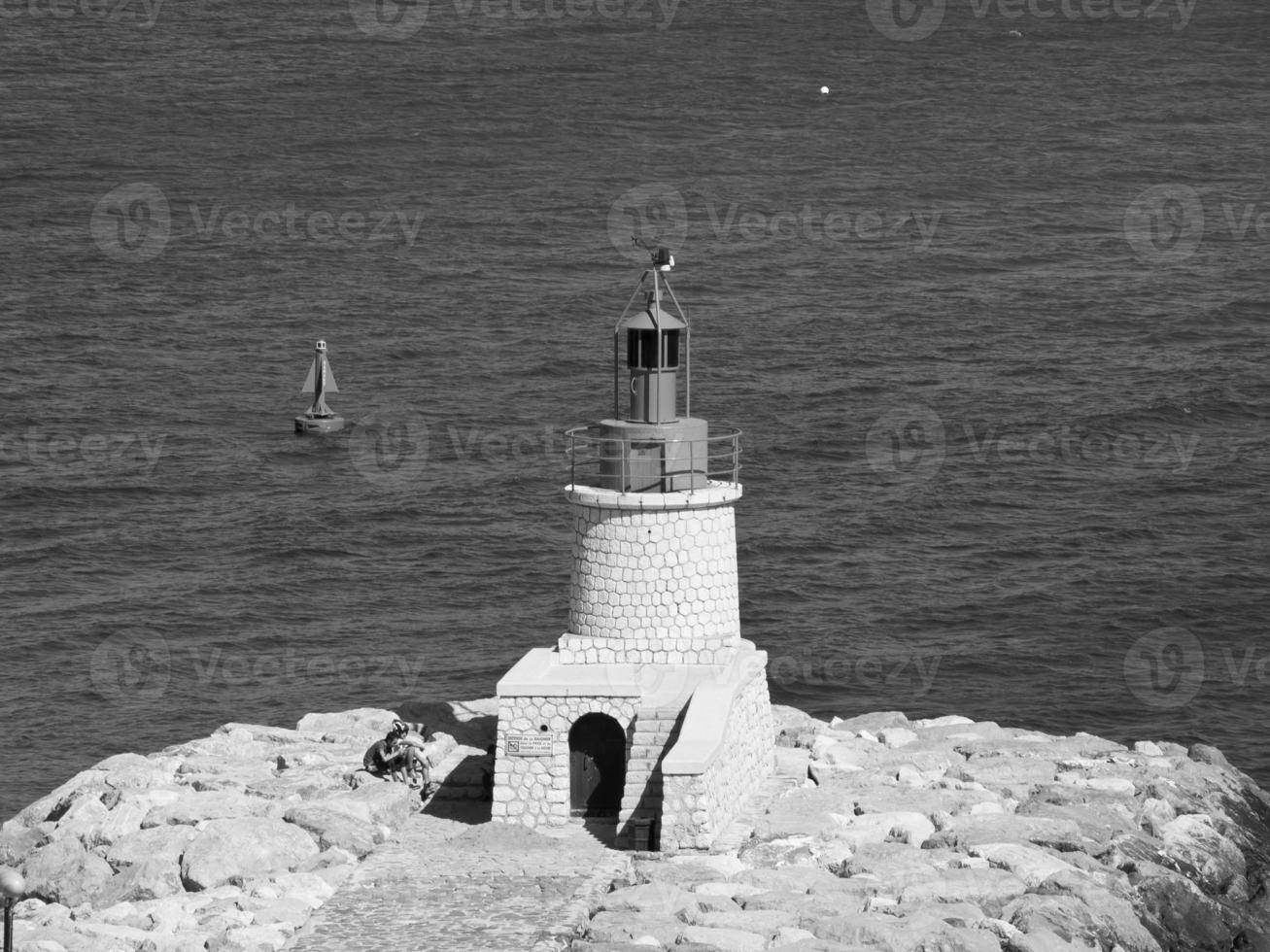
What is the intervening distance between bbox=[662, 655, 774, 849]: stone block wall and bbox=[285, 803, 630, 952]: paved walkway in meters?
0.99

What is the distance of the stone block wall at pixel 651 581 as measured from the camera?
36.5 m

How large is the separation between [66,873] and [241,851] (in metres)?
2.58

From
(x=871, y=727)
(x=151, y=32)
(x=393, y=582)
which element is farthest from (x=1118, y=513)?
(x=151, y=32)

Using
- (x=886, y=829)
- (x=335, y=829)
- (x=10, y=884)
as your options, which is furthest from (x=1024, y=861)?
(x=10, y=884)

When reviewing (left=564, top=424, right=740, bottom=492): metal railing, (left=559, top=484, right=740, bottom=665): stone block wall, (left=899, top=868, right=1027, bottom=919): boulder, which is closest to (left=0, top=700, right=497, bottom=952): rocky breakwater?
(left=559, top=484, right=740, bottom=665): stone block wall

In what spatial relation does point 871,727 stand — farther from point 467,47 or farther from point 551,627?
point 467,47

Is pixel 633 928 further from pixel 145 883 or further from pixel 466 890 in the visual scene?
pixel 145 883

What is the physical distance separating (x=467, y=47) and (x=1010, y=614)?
202ft

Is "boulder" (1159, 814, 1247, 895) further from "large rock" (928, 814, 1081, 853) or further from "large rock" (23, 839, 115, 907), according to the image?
"large rock" (23, 839, 115, 907)

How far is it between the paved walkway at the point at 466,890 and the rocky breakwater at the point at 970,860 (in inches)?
29.5

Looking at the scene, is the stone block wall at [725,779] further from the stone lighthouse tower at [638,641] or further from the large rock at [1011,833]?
Answer: the large rock at [1011,833]

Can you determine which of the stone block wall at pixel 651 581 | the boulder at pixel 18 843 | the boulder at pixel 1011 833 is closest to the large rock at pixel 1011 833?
the boulder at pixel 1011 833

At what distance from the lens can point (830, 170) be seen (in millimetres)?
100750

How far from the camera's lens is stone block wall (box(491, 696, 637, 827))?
35781 mm
